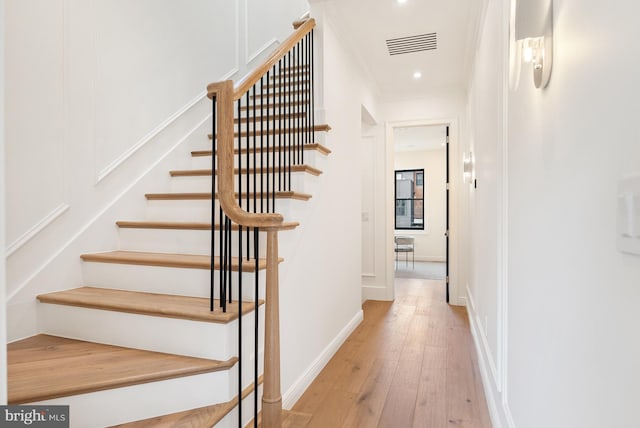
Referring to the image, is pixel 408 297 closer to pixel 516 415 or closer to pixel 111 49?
pixel 516 415

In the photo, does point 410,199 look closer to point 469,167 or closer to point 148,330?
point 469,167

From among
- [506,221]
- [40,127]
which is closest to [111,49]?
[40,127]

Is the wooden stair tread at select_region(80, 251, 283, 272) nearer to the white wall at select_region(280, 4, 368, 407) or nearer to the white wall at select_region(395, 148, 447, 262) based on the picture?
the white wall at select_region(280, 4, 368, 407)

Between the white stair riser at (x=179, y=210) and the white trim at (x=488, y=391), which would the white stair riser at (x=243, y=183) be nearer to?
the white stair riser at (x=179, y=210)

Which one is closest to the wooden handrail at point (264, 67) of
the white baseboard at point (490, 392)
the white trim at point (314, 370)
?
the white trim at point (314, 370)

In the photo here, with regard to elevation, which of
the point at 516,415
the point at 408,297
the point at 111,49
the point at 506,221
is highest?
the point at 111,49

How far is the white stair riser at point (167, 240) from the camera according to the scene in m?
2.25

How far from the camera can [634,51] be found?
0.63m

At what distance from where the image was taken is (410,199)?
9.38 m

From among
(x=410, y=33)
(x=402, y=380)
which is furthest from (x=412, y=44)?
(x=402, y=380)

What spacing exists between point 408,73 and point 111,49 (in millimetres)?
3132

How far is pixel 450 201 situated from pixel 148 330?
4044 millimetres

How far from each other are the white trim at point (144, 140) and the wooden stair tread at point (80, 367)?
108cm

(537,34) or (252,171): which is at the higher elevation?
(537,34)
